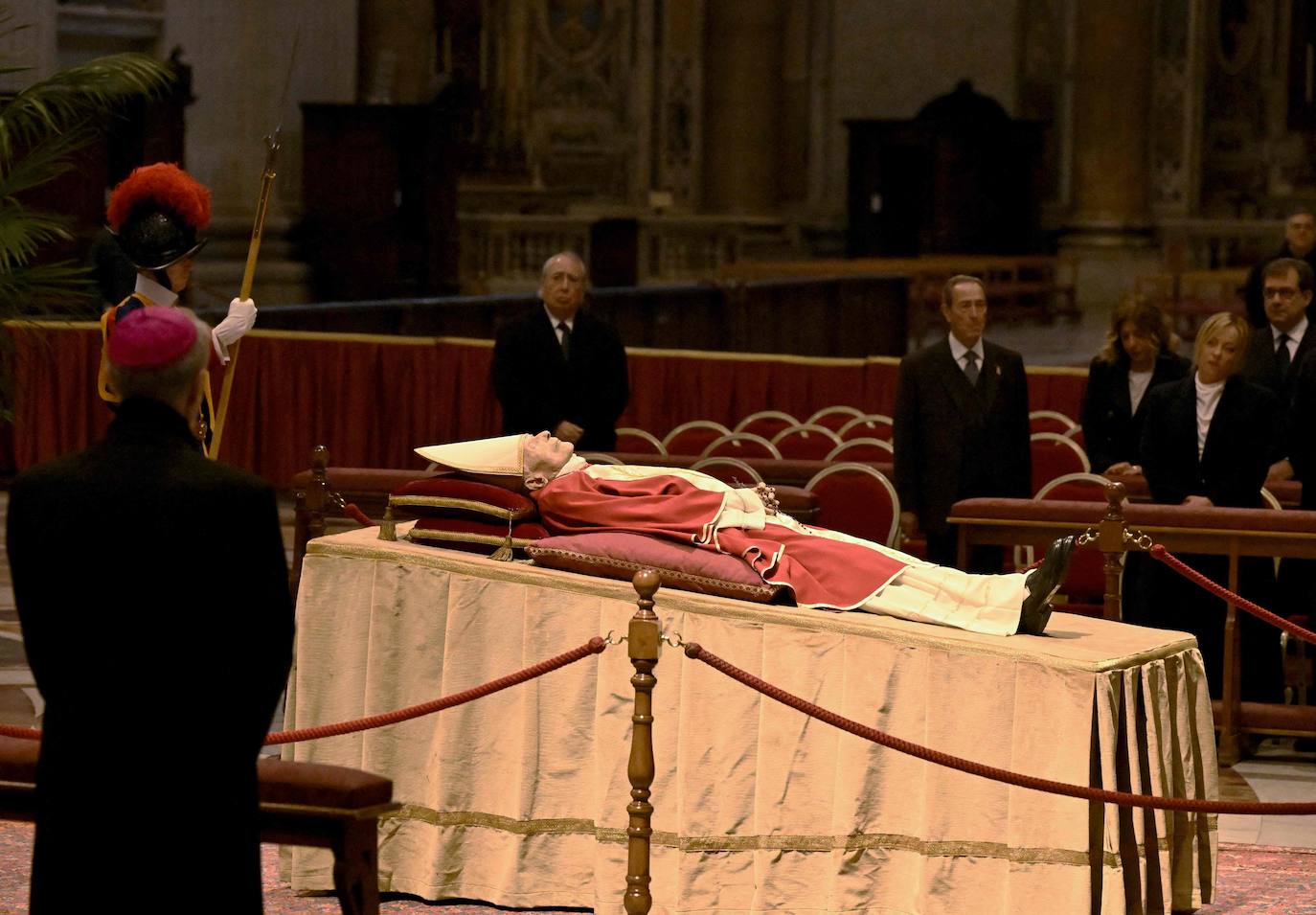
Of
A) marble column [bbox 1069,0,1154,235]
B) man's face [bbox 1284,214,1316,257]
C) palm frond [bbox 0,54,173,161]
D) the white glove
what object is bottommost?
the white glove

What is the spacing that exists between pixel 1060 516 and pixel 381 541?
2.29 m

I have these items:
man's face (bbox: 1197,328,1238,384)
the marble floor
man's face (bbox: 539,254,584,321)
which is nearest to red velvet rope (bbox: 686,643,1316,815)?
the marble floor

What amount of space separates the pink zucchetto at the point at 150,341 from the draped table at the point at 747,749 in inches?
77.8

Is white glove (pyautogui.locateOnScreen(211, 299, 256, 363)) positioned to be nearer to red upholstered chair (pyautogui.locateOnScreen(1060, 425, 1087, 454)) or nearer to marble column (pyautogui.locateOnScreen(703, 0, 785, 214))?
red upholstered chair (pyautogui.locateOnScreen(1060, 425, 1087, 454))

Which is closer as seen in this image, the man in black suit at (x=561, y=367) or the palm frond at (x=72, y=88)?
the palm frond at (x=72, y=88)

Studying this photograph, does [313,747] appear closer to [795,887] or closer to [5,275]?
[795,887]

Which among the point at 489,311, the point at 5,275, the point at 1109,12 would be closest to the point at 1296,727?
the point at 5,275

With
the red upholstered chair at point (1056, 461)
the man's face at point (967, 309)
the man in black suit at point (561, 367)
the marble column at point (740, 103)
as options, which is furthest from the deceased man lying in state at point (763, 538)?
the marble column at point (740, 103)

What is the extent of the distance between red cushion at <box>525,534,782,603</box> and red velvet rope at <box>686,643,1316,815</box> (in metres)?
0.51

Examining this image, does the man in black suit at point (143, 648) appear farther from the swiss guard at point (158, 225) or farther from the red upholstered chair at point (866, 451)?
the red upholstered chair at point (866, 451)

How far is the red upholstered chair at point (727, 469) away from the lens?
8055mm

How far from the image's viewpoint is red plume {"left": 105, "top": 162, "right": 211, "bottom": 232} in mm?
5863

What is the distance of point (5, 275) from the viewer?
25.1 ft

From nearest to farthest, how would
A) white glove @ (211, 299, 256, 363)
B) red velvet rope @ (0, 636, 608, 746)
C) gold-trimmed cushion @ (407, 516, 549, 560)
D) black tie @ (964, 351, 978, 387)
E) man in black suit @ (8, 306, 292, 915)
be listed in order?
man in black suit @ (8, 306, 292, 915)
red velvet rope @ (0, 636, 608, 746)
gold-trimmed cushion @ (407, 516, 549, 560)
white glove @ (211, 299, 256, 363)
black tie @ (964, 351, 978, 387)
